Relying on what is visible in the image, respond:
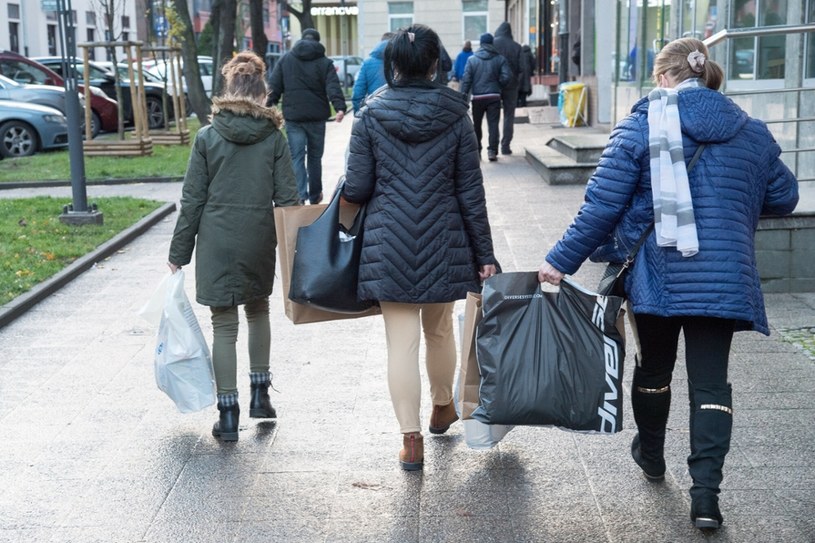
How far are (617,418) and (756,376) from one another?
209cm

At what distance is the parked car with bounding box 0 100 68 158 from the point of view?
63.7 ft

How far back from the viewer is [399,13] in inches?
2307

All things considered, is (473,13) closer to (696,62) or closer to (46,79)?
(46,79)

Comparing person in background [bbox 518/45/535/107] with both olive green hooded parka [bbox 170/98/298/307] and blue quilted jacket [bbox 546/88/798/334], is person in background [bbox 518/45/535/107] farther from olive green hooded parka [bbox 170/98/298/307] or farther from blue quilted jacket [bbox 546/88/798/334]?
blue quilted jacket [bbox 546/88/798/334]

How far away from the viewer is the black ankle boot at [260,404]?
5488mm

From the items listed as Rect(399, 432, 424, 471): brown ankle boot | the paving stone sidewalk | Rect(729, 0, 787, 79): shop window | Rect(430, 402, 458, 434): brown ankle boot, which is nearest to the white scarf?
the paving stone sidewalk

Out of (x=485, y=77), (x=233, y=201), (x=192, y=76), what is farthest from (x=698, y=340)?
(x=192, y=76)

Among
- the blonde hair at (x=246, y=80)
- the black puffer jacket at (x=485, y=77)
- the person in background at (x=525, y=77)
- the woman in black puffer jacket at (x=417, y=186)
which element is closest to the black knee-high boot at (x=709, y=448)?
the woman in black puffer jacket at (x=417, y=186)

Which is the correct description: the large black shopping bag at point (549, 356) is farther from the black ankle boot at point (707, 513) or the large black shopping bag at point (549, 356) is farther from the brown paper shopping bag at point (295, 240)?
the brown paper shopping bag at point (295, 240)

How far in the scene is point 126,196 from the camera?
14.2 meters

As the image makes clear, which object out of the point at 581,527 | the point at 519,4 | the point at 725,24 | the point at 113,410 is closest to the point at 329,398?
the point at 113,410

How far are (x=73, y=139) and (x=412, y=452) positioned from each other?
26.6 feet

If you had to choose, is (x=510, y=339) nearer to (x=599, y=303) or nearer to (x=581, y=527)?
(x=599, y=303)

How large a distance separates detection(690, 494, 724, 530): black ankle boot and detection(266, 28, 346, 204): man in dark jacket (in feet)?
28.2
